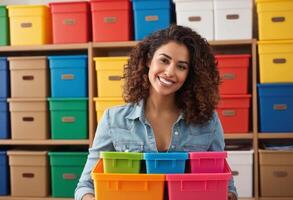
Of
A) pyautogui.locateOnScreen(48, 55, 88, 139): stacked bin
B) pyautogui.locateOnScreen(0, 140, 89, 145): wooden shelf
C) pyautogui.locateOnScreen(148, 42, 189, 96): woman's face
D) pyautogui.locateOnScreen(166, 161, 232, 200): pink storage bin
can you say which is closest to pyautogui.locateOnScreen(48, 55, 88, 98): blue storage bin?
pyautogui.locateOnScreen(48, 55, 88, 139): stacked bin

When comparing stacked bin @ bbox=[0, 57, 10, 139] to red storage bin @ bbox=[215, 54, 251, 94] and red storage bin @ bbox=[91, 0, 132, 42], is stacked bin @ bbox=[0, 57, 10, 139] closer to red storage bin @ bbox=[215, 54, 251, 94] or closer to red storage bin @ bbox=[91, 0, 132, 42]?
red storage bin @ bbox=[91, 0, 132, 42]

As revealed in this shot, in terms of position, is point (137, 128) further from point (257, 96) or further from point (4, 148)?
point (4, 148)

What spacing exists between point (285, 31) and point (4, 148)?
2120mm

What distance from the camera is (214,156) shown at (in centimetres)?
107

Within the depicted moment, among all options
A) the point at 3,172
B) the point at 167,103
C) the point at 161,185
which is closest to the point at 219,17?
the point at 167,103

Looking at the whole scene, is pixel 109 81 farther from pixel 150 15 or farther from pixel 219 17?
pixel 219 17

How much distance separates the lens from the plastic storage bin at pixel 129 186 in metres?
1.01

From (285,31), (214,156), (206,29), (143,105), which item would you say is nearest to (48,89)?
(206,29)

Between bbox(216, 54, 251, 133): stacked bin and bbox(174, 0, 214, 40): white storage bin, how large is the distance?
189 millimetres

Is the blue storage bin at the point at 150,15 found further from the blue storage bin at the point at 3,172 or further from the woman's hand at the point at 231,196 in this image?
the woman's hand at the point at 231,196

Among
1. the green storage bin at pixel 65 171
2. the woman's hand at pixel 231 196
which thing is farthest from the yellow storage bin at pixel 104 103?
the woman's hand at pixel 231 196

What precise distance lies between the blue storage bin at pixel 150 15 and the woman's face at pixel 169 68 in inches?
45.1

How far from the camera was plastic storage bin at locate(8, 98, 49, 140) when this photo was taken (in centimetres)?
259

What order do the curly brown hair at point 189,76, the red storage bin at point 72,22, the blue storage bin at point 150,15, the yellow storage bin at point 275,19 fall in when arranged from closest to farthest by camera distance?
the curly brown hair at point 189,76
the yellow storage bin at point 275,19
the blue storage bin at point 150,15
the red storage bin at point 72,22
